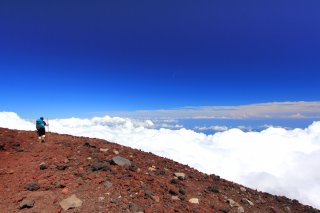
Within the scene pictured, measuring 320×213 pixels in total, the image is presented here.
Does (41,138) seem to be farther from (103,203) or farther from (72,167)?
(103,203)

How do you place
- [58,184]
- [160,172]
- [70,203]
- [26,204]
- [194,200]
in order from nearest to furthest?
[26,204]
[70,203]
[58,184]
[194,200]
[160,172]

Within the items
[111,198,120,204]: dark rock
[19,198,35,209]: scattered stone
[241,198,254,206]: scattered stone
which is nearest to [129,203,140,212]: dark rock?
[111,198,120,204]: dark rock

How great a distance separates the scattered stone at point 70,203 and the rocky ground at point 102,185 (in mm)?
41

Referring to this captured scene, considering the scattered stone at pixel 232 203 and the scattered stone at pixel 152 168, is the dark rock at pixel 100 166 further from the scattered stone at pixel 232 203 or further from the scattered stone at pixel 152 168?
the scattered stone at pixel 232 203

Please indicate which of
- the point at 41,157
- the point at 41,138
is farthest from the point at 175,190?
the point at 41,138

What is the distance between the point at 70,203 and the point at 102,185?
80.6 inches

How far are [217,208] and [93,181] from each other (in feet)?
22.0

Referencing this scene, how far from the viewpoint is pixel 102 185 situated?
42.7ft

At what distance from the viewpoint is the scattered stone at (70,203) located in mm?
11039

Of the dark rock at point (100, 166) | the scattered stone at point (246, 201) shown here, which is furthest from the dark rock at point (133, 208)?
the scattered stone at point (246, 201)

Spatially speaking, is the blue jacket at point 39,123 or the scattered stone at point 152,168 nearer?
the scattered stone at point 152,168

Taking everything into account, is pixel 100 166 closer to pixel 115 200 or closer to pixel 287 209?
pixel 115 200

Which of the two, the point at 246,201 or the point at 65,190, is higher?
the point at 65,190

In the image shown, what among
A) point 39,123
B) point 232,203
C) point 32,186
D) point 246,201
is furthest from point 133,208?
point 39,123
